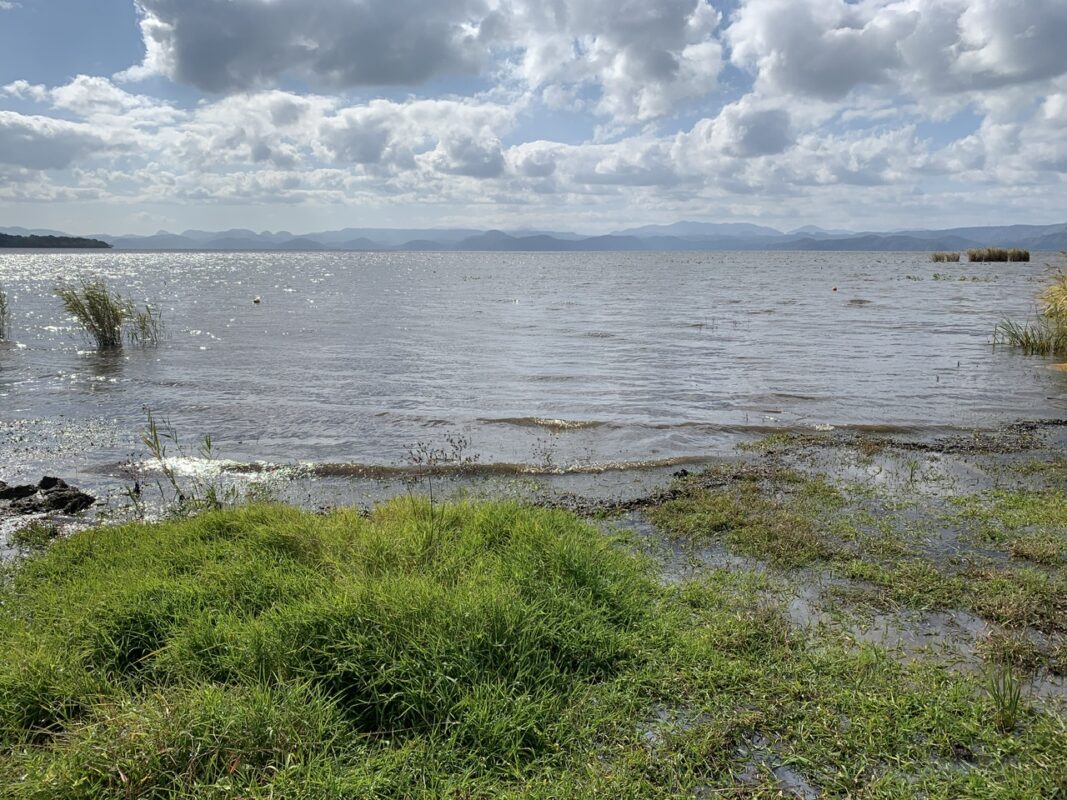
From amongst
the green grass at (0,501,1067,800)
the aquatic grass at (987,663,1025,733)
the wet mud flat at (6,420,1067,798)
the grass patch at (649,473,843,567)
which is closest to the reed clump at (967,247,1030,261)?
the wet mud flat at (6,420,1067,798)

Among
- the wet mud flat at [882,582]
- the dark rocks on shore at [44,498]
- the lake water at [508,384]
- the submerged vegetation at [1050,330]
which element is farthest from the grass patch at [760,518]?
the submerged vegetation at [1050,330]

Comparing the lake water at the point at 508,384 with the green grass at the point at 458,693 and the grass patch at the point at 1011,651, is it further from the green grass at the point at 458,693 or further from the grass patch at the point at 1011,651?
the grass patch at the point at 1011,651

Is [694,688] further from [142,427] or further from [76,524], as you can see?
[142,427]

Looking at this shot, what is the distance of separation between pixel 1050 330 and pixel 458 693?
2367 centimetres

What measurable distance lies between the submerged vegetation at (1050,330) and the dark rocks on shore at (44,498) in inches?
914

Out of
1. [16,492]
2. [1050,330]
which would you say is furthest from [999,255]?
[16,492]

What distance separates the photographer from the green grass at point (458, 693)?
3.52 metres

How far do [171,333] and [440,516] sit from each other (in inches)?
1071

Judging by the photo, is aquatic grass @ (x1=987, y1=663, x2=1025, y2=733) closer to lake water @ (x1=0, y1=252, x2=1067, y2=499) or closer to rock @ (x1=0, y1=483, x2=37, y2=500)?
lake water @ (x1=0, y1=252, x2=1067, y2=499)

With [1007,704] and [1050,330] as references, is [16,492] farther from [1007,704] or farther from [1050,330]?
[1050,330]

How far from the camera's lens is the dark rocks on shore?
8484 millimetres

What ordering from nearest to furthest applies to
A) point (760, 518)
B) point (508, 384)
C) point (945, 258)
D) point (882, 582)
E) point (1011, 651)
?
point (1011, 651) → point (882, 582) → point (760, 518) → point (508, 384) → point (945, 258)

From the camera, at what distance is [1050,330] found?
68.0ft

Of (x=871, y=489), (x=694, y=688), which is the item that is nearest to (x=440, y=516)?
(x=694, y=688)
